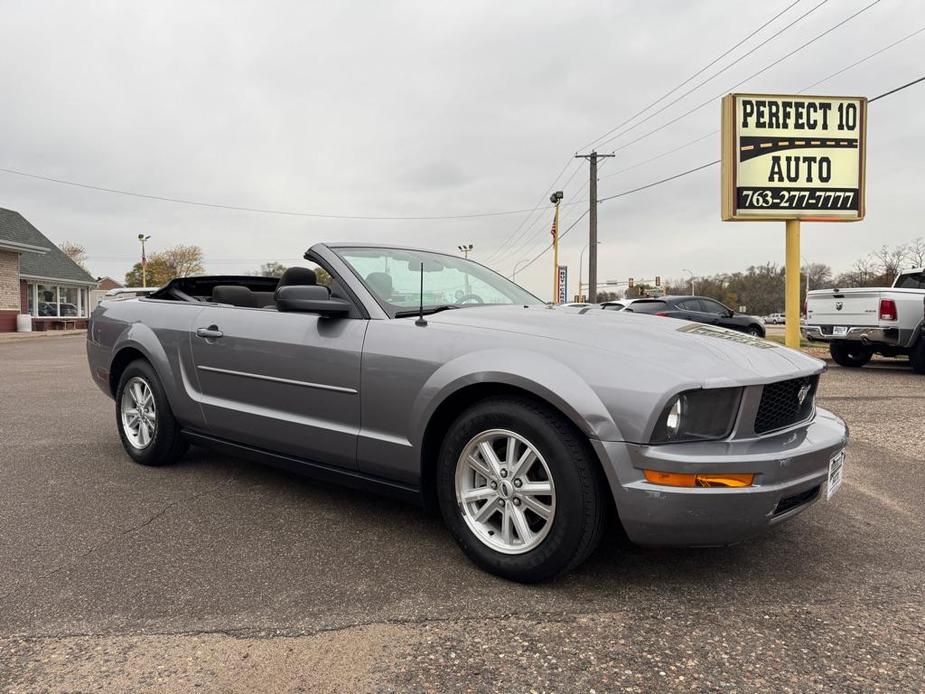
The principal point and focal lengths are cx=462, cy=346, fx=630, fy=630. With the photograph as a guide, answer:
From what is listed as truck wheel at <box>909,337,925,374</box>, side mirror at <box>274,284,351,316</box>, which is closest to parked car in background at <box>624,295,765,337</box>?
truck wheel at <box>909,337,925,374</box>

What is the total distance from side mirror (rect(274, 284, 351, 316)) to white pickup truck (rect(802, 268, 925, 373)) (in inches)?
412

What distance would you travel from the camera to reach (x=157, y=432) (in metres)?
4.21

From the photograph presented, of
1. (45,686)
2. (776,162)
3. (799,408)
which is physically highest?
(776,162)

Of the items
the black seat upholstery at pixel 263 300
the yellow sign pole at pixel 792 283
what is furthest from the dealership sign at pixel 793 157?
the black seat upholstery at pixel 263 300

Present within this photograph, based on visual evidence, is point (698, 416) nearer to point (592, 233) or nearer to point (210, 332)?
point (210, 332)

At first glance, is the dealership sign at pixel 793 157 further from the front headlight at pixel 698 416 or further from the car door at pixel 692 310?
the front headlight at pixel 698 416

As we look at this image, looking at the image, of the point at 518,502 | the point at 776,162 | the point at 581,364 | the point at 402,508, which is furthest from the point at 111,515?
the point at 776,162

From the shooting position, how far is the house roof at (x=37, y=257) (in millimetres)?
29047

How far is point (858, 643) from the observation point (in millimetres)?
2135

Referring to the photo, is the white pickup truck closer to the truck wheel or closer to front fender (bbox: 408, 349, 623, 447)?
the truck wheel

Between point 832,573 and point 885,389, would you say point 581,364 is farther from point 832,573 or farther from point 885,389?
point 885,389

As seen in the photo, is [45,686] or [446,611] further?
[446,611]

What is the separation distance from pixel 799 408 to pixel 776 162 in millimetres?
14724

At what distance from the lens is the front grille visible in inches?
97.5
